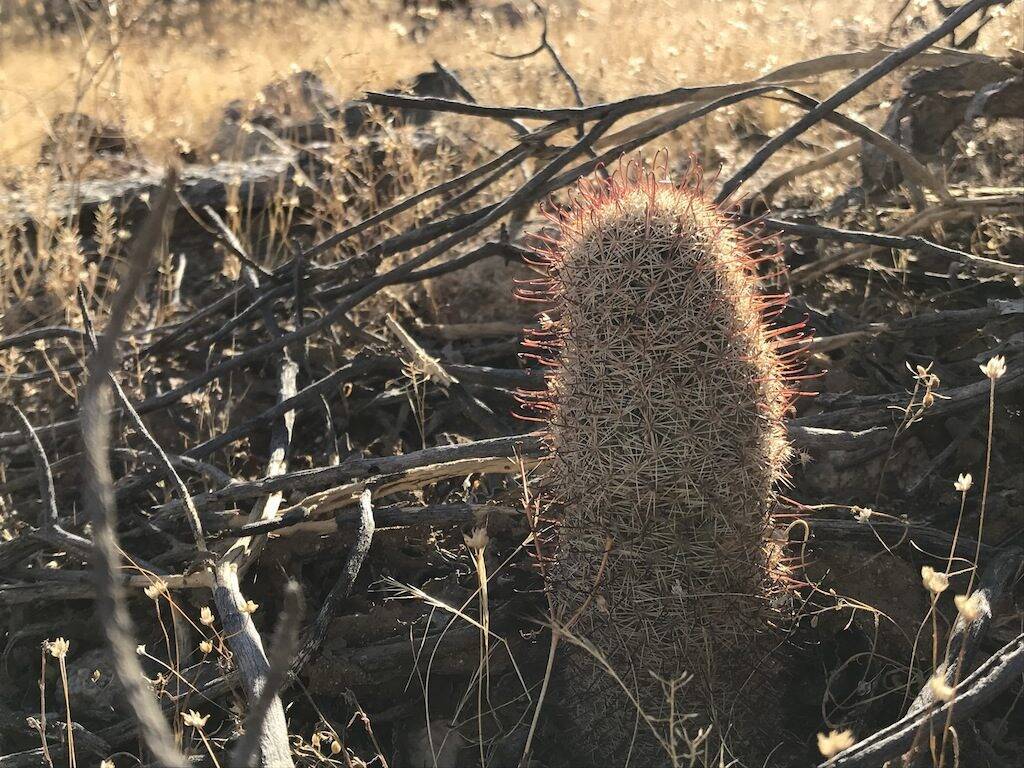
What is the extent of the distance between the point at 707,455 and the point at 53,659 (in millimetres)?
1919

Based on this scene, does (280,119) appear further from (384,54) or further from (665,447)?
(665,447)

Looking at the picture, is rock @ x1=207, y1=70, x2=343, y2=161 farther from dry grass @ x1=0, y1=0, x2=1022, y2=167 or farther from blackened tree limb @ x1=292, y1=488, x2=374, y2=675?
blackened tree limb @ x1=292, y1=488, x2=374, y2=675

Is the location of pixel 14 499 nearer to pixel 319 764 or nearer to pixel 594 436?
pixel 319 764

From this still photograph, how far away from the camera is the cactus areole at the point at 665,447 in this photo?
1844 millimetres

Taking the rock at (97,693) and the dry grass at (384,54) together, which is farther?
the dry grass at (384,54)

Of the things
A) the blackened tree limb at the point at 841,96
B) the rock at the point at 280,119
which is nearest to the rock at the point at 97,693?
the blackened tree limb at the point at 841,96

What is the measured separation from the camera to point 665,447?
188 cm

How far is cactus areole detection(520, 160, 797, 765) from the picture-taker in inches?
72.6

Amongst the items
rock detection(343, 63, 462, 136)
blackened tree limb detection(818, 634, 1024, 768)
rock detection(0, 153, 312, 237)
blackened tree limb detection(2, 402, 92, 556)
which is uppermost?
rock detection(343, 63, 462, 136)

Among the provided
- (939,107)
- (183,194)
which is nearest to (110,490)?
(939,107)

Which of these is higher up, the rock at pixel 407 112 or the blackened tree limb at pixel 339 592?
the rock at pixel 407 112

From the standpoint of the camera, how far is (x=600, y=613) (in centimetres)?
206

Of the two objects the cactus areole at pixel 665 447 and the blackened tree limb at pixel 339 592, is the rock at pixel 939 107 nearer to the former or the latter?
the cactus areole at pixel 665 447

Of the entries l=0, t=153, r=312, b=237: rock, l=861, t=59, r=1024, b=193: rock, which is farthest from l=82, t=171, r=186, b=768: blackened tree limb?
l=0, t=153, r=312, b=237: rock
